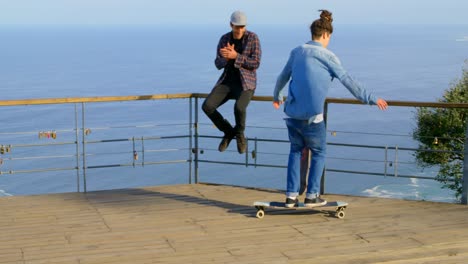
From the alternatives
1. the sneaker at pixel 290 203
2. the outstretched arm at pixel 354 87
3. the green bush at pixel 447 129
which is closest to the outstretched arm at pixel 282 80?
the outstretched arm at pixel 354 87

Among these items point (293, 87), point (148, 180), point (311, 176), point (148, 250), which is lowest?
point (148, 180)

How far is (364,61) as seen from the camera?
140625mm

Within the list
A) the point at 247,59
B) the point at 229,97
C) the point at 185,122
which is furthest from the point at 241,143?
the point at 185,122

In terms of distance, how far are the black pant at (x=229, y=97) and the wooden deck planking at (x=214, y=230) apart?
617 millimetres

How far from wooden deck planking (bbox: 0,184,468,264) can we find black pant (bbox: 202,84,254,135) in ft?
2.02

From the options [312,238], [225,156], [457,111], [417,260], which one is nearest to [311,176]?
[312,238]

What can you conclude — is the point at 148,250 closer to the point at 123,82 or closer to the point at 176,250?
the point at 176,250

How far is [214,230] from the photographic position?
5.10 m

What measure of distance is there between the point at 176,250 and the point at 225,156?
5772 centimetres

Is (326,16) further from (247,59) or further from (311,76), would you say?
(247,59)

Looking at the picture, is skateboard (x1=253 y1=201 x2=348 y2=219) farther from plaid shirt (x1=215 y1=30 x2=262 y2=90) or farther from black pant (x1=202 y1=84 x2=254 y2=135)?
plaid shirt (x1=215 y1=30 x2=262 y2=90)

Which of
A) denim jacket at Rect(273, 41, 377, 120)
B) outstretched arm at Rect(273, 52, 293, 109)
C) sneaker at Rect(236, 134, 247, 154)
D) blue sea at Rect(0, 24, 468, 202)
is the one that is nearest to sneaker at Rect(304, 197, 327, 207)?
denim jacket at Rect(273, 41, 377, 120)

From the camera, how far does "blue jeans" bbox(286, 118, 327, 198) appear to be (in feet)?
17.4

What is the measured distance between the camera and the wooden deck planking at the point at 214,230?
14.8 ft
